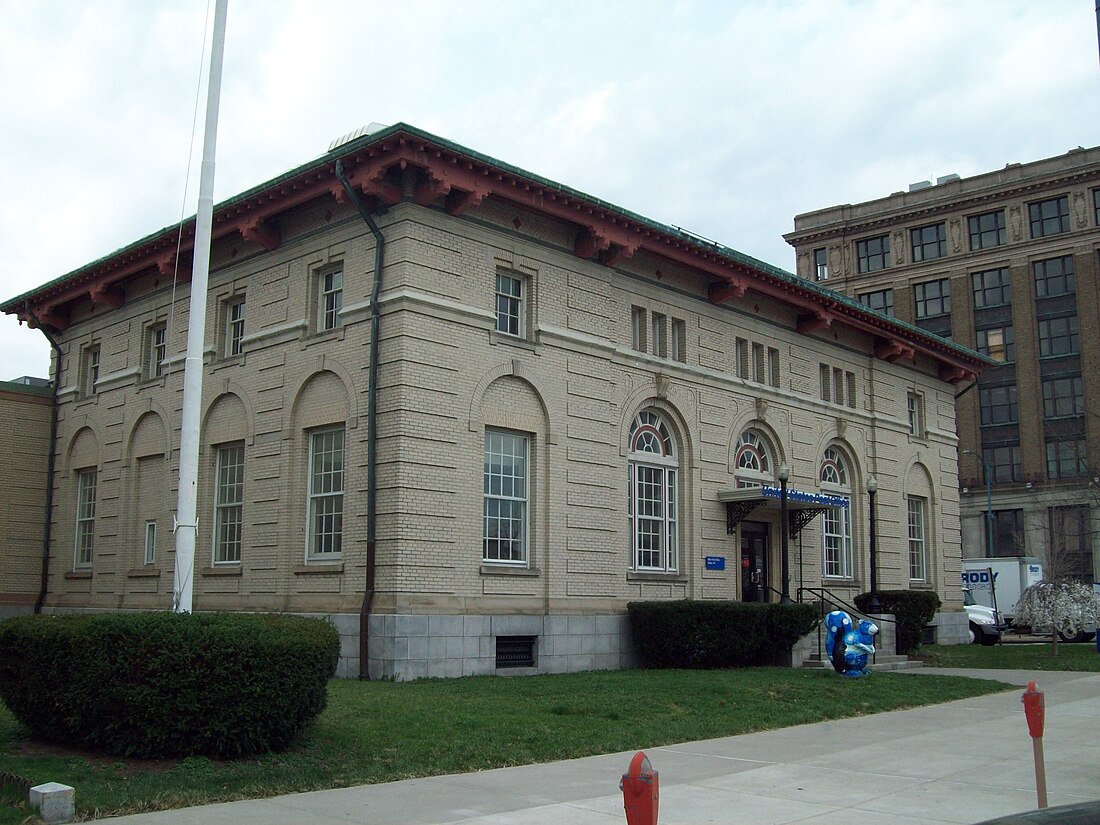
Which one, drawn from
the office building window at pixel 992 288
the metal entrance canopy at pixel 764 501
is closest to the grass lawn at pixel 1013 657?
the metal entrance canopy at pixel 764 501

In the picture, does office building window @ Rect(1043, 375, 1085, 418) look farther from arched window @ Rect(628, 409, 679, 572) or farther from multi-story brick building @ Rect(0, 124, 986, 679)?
arched window @ Rect(628, 409, 679, 572)

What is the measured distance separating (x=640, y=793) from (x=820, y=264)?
3162 inches

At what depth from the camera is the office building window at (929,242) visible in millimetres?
76250

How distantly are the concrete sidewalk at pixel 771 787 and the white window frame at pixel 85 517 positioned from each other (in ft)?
68.2

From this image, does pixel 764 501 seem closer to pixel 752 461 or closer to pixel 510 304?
pixel 752 461

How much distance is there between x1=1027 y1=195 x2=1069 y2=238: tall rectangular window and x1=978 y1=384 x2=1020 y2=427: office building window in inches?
394

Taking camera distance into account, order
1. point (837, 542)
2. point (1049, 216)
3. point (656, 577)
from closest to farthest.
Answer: point (656, 577)
point (837, 542)
point (1049, 216)

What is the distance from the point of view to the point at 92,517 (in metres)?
29.9

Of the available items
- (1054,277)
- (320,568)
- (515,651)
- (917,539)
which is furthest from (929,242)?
(320,568)

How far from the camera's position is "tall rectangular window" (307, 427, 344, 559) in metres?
22.3

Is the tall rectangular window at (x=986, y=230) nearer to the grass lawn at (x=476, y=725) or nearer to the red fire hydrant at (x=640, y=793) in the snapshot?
the grass lawn at (x=476, y=725)

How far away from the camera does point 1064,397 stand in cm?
7075

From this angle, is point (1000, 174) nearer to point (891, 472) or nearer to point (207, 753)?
point (891, 472)

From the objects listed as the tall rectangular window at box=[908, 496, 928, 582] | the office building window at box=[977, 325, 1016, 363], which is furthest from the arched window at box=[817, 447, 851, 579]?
the office building window at box=[977, 325, 1016, 363]
